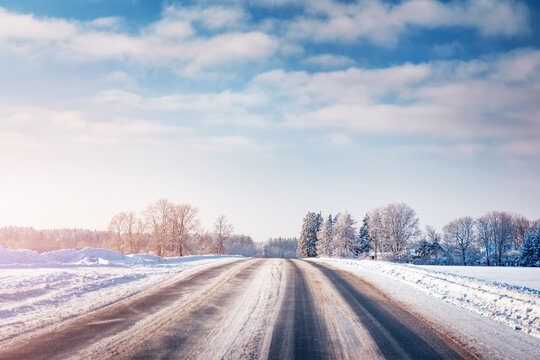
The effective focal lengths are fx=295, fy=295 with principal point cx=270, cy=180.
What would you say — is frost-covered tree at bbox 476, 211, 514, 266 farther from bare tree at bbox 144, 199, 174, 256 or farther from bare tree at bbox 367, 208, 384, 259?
bare tree at bbox 144, 199, 174, 256

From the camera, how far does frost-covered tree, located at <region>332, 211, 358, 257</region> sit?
208 feet

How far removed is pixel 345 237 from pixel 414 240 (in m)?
14.6

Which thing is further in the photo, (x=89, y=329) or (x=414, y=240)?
(x=414, y=240)

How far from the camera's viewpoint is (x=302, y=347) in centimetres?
539

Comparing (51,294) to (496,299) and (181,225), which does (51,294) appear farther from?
(181,225)

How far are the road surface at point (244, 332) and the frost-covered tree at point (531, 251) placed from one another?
209 feet

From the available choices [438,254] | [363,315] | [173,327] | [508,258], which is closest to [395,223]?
[438,254]

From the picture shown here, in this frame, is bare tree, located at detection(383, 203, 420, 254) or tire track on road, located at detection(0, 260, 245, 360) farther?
bare tree, located at detection(383, 203, 420, 254)

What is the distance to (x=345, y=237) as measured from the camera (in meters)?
64.4

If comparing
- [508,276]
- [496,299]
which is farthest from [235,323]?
[508,276]

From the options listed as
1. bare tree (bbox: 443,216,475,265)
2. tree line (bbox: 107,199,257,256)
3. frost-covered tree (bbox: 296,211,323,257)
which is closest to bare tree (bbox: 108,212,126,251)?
tree line (bbox: 107,199,257,256)

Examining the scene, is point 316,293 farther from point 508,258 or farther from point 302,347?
point 508,258

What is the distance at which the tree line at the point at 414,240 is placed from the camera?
54.3 meters

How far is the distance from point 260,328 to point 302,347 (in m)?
1.28
